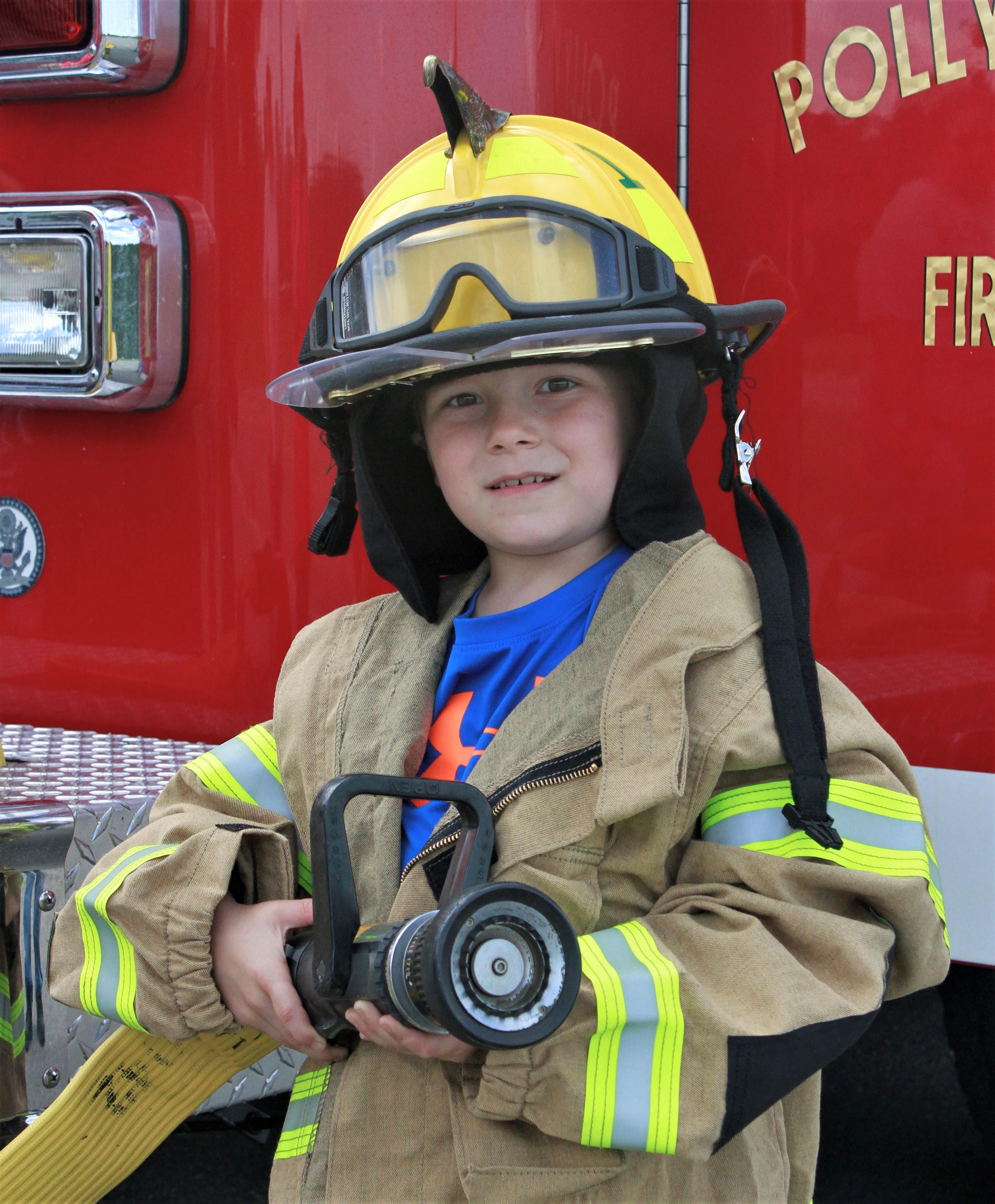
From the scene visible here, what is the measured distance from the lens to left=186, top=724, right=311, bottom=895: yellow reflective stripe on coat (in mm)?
1515

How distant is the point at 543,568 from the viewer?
4.84ft

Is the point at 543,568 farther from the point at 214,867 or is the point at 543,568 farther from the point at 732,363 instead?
the point at 214,867

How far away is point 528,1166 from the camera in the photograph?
1161mm

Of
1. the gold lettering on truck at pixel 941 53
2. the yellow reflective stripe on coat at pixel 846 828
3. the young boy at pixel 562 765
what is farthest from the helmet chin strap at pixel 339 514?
the gold lettering on truck at pixel 941 53

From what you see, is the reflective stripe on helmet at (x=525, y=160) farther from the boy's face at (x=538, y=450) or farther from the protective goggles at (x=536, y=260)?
the boy's face at (x=538, y=450)

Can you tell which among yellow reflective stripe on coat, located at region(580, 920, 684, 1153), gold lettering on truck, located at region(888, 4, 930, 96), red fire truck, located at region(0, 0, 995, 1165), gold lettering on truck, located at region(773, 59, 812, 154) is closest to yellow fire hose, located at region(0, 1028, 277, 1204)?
red fire truck, located at region(0, 0, 995, 1165)

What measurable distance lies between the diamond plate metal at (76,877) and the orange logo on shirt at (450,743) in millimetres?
504

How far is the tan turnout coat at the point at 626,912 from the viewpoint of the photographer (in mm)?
1101

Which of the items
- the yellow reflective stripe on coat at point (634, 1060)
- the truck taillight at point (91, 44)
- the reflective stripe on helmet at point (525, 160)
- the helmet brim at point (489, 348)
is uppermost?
the truck taillight at point (91, 44)

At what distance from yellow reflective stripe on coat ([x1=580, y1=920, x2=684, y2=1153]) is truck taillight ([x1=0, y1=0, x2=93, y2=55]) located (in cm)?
156

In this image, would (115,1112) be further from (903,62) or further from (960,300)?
(903,62)

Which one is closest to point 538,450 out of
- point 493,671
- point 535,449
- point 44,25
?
point 535,449

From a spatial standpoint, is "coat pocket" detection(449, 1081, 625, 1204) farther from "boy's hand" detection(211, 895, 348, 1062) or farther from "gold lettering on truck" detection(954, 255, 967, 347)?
"gold lettering on truck" detection(954, 255, 967, 347)

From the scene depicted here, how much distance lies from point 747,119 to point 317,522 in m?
0.78
